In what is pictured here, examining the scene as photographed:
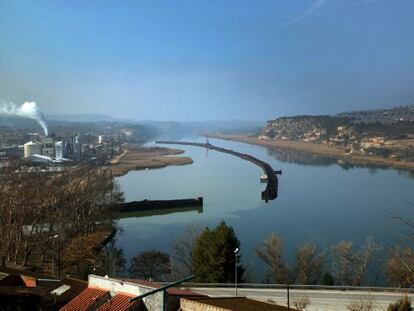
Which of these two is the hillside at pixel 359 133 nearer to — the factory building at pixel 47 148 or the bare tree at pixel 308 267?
the factory building at pixel 47 148

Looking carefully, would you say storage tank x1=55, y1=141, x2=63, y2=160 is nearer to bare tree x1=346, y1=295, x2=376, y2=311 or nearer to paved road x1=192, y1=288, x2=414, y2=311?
paved road x1=192, y1=288, x2=414, y2=311

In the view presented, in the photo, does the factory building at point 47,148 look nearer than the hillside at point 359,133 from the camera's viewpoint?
Yes

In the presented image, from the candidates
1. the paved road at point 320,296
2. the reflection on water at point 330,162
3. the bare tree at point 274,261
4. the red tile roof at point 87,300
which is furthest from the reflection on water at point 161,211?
the reflection on water at point 330,162

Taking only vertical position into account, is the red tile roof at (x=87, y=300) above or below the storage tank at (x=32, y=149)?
above

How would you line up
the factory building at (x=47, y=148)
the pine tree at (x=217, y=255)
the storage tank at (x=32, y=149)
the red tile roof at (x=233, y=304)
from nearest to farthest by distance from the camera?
the red tile roof at (x=233, y=304) → the pine tree at (x=217, y=255) → the storage tank at (x=32, y=149) → the factory building at (x=47, y=148)

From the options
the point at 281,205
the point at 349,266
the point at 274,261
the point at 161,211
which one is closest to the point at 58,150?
the point at 161,211
